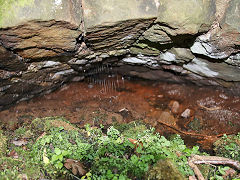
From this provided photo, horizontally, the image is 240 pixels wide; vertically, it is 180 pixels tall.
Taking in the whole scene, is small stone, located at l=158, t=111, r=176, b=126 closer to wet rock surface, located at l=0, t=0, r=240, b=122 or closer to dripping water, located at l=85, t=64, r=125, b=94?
wet rock surface, located at l=0, t=0, r=240, b=122

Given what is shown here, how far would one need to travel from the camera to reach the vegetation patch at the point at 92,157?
2.35 meters

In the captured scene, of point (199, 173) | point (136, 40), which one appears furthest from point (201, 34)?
point (199, 173)

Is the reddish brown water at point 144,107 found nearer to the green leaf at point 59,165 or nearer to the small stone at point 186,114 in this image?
the small stone at point 186,114

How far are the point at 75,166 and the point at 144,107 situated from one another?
7.17 ft

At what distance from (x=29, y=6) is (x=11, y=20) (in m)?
0.23

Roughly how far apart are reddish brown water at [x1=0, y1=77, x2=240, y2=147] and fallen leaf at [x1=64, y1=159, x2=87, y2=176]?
49.7 inches

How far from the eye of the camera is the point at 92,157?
250 cm

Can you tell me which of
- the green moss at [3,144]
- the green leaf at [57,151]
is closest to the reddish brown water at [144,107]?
the green moss at [3,144]

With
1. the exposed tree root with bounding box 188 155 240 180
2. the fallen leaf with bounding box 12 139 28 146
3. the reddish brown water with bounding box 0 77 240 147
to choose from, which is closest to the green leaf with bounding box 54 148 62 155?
the fallen leaf with bounding box 12 139 28 146

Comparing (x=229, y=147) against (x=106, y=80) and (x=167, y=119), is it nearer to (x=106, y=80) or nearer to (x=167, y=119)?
(x=167, y=119)

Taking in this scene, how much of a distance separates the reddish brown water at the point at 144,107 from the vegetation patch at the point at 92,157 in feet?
2.84

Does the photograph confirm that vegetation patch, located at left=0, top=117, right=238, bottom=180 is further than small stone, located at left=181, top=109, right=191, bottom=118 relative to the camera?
No

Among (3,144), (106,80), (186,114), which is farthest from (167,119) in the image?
(3,144)

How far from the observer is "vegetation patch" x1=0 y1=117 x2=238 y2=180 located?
235 cm
